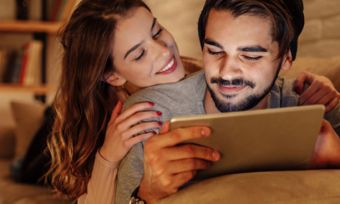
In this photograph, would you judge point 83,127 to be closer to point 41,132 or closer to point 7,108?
point 41,132

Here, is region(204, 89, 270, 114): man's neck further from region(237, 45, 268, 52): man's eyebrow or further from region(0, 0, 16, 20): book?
region(0, 0, 16, 20): book

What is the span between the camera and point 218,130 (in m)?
0.78

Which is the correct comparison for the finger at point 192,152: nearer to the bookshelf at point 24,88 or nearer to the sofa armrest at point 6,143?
the sofa armrest at point 6,143

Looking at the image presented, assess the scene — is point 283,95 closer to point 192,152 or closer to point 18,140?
point 192,152

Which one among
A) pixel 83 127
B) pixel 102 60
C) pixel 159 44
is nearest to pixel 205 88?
pixel 159 44

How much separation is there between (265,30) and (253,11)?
4 cm

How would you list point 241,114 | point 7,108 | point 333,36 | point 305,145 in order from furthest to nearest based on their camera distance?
point 7,108
point 333,36
point 305,145
point 241,114

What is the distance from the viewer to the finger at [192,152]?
827 millimetres

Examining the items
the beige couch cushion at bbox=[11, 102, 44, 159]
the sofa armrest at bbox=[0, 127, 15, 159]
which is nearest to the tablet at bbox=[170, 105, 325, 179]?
the beige couch cushion at bbox=[11, 102, 44, 159]

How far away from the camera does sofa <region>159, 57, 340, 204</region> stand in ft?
2.37

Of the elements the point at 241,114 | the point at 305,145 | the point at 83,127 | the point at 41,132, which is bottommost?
the point at 41,132

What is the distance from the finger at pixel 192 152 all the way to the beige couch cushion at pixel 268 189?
5 cm

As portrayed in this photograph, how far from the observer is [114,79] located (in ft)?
3.98

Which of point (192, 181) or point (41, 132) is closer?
point (192, 181)
